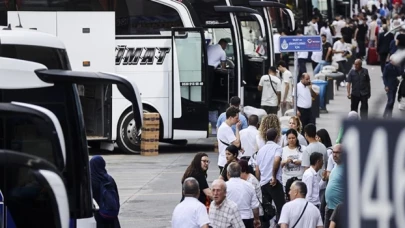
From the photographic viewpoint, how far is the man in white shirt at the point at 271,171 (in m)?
14.7

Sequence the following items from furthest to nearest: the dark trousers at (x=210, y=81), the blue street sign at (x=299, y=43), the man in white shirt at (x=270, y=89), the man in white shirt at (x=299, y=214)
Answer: the man in white shirt at (x=270, y=89) < the dark trousers at (x=210, y=81) < the blue street sign at (x=299, y=43) < the man in white shirt at (x=299, y=214)

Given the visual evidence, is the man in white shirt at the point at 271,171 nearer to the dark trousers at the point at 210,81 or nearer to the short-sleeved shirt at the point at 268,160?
the short-sleeved shirt at the point at 268,160

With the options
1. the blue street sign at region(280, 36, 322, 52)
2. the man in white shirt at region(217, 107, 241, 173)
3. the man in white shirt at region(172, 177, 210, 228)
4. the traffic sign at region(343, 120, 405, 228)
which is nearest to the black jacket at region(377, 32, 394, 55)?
the blue street sign at region(280, 36, 322, 52)

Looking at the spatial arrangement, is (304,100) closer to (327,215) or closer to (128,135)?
(128,135)

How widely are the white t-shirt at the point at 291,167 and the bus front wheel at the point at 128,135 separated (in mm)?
8492

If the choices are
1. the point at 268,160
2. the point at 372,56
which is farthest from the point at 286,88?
the point at 372,56

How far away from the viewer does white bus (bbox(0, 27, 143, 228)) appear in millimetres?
8688

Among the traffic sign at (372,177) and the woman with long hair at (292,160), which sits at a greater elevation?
the traffic sign at (372,177)

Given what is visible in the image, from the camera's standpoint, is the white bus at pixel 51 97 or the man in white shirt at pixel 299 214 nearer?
the white bus at pixel 51 97

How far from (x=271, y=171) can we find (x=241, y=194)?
7.43 feet

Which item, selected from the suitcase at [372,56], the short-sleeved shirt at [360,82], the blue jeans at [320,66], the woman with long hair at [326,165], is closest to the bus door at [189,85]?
the short-sleeved shirt at [360,82]

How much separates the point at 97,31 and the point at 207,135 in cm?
336

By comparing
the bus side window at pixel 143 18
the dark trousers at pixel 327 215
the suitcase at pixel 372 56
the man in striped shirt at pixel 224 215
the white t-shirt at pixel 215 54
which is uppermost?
the bus side window at pixel 143 18

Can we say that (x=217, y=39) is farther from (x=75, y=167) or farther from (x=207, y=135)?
(x=75, y=167)
